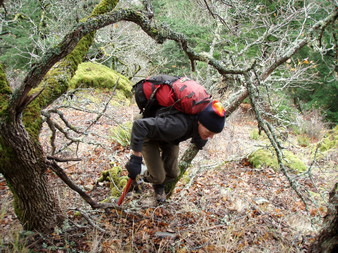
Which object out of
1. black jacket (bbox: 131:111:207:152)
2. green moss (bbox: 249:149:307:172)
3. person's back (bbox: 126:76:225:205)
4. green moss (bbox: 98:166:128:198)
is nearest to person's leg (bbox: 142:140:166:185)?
person's back (bbox: 126:76:225:205)

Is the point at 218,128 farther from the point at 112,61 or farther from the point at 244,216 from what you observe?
the point at 112,61

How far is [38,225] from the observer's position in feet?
9.16

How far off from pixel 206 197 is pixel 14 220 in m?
2.96

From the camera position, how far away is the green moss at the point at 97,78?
1182cm

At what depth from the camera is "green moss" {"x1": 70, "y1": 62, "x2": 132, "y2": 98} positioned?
465 inches

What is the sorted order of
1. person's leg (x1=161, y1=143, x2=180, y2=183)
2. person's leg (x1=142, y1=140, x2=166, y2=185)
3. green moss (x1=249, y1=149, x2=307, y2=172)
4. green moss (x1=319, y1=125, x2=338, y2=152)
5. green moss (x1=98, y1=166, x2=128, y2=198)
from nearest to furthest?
person's leg (x1=142, y1=140, x2=166, y2=185), person's leg (x1=161, y1=143, x2=180, y2=183), green moss (x1=98, y1=166, x2=128, y2=198), green moss (x1=249, y1=149, x2=307, y2=172), green moss (x1=319, y1=125, x2=338, y2=152)

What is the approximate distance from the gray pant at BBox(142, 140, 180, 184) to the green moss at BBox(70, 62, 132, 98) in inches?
346

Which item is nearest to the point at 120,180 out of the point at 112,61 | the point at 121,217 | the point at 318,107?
the point at 121,217

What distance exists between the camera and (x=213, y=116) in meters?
2.78

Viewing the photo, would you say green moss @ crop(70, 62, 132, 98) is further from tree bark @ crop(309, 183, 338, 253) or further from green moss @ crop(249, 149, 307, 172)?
tree bark @ crop(309, 183, 338, 253)

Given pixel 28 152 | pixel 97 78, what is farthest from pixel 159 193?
pixel 97 78

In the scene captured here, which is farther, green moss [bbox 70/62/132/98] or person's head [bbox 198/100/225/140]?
green moss [bbox 70/62/132/98]

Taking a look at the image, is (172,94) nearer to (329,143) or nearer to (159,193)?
(159,193)

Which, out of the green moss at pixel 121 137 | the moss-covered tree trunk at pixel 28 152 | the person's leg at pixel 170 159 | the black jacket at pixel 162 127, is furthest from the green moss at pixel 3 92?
the green moss at pixel 121 137
